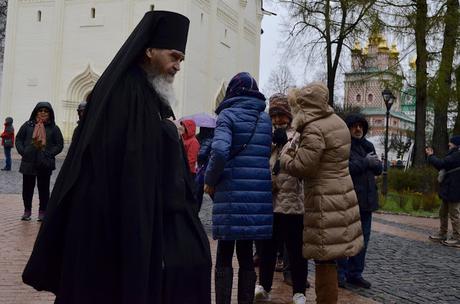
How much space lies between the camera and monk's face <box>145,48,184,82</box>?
264 centimetres

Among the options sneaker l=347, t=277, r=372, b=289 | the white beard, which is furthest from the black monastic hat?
sneaker l=347, t=277, r=372, b=289

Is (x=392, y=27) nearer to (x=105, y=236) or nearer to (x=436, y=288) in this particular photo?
(x=436, y=288)

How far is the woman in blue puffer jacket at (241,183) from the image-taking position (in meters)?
4.39

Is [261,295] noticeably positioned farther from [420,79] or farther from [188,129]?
[420,79]

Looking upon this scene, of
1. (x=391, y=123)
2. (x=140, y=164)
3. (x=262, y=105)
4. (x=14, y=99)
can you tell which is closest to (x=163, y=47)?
(x=140, y=164)

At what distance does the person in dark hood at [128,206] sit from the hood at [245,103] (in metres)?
1.90

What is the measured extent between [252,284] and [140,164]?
2488mm

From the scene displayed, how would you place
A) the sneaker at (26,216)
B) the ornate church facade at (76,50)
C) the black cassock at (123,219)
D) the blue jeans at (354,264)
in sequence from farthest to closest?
the ornate church facade at (76,50) < the sneaker at (26,216) < the blue jeans at (354,264) < the black cassock at (123,219)

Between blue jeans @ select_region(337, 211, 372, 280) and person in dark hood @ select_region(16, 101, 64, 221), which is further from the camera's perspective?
person in dark hood @ select_region(16, 101, 64, 221)

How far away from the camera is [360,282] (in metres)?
5.95

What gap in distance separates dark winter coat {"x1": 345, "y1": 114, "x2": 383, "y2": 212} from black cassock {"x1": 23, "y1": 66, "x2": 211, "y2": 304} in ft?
11.8

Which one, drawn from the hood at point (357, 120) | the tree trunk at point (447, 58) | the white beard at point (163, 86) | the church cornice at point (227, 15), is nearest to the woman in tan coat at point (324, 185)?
the hood at point (357, 120)

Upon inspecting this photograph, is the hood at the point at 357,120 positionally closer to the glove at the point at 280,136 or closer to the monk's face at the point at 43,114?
the glove at the point at 280,136

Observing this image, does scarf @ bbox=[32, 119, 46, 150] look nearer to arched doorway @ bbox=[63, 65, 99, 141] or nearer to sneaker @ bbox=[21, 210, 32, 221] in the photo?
sneaker @ bbox=[21, 210, 32, 221]
